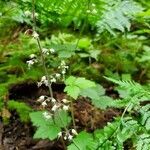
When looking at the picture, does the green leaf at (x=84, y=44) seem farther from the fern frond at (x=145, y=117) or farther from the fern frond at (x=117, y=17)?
the fern frond at (x=145, y=117)

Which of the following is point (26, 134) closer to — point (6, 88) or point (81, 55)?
point (6, 88)

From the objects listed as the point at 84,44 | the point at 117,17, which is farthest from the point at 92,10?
the point at 84,44

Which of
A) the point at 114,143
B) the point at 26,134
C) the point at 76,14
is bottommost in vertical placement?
the point at 26,134

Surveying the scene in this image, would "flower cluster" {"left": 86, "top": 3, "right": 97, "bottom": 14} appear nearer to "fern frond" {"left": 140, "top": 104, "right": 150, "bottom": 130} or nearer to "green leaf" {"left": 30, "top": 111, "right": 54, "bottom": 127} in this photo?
"green leaf" {"left": 30, "top": 111, "right": 54, "bottom": 127}

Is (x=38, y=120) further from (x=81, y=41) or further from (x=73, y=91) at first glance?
(x=81, y=41)

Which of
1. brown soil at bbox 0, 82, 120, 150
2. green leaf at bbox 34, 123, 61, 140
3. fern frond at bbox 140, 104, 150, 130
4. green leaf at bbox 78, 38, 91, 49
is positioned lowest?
brown soil at bbox 0, 82, 120, 150

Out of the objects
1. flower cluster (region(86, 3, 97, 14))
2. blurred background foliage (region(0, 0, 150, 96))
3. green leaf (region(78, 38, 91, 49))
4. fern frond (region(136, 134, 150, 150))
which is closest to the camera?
fern frond (region(136, 134, 150, 150))

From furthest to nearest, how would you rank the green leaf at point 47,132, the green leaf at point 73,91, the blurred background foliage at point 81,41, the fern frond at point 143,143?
the blurred background foliage at point 81,41 → the green leaf at point 47,132 → the green leaf at point 73,91 → the fern frond at point 143,143

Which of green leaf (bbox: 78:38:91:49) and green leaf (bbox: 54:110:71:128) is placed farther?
green leaf (bbox: 78:38:91:49)

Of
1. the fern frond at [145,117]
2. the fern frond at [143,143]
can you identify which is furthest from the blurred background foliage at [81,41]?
the fern frond at [143,143]

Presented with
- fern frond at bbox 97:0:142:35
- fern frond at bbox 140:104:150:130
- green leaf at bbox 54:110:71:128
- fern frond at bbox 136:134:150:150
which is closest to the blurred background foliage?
fern frond at bbox 97:0:142:35

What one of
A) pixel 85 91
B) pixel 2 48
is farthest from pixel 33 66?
pixel 85 91
